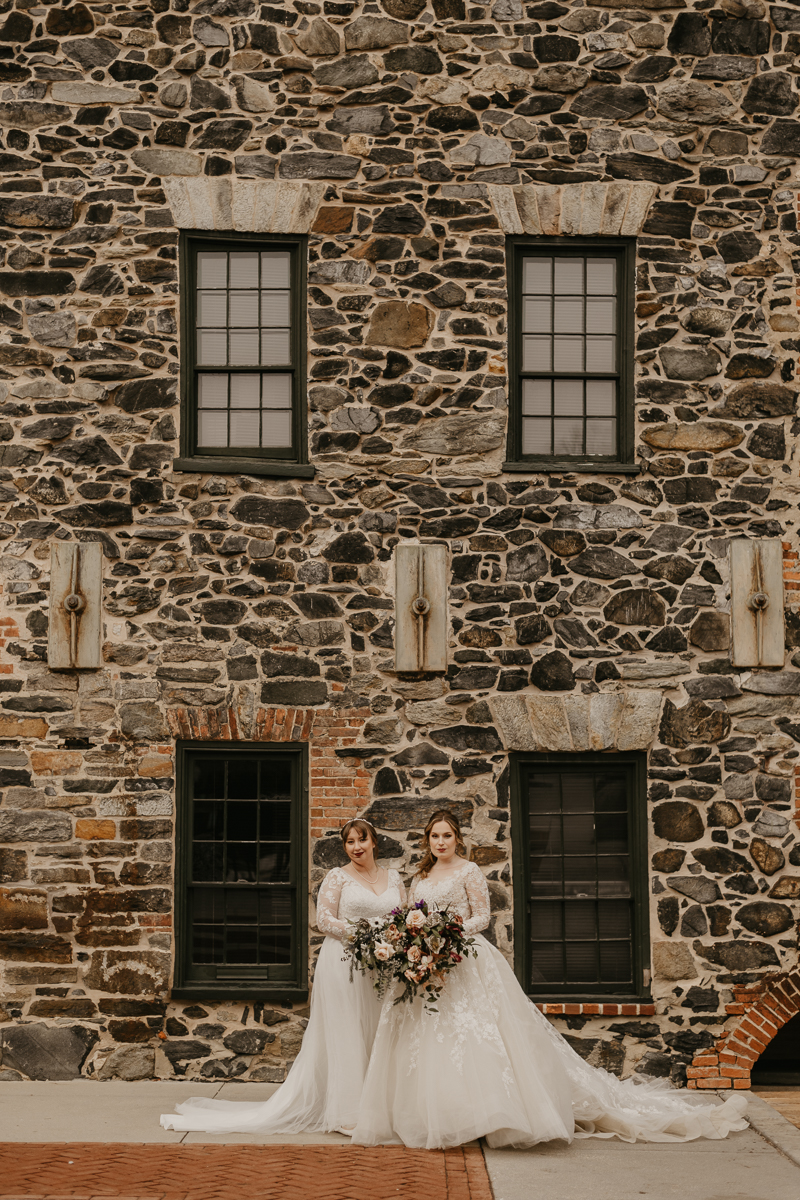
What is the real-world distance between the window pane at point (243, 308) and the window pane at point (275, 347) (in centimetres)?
15

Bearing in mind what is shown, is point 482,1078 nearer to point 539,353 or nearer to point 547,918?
point 547,918

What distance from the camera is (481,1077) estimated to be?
687 centimetres

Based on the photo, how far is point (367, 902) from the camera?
7.62 metres

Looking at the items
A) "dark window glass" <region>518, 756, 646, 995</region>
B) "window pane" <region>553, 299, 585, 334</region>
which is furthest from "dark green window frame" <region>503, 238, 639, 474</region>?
"dark window glass" <region>518, 756, 646, 995</region>

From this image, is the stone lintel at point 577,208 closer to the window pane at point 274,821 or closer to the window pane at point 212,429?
the window pane at point 212,429

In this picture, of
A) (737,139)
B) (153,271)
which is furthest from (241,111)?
(737,139)

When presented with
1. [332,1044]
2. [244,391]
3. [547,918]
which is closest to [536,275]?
[244,391]

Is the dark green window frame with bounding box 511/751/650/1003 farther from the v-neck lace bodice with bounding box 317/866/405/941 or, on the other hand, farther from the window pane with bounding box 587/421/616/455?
the window pane with bounding box 587/421/616/455

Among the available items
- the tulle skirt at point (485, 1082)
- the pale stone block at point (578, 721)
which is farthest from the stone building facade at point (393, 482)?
the tulle skirt at point (485, 1082)

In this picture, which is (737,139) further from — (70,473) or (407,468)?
(70,473)

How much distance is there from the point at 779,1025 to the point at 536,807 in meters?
2.38

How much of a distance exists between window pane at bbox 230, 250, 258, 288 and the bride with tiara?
439cm

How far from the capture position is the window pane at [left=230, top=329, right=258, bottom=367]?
Answer: 30.6ft

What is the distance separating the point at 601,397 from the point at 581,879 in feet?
12.4
